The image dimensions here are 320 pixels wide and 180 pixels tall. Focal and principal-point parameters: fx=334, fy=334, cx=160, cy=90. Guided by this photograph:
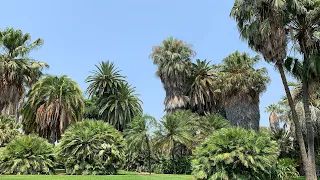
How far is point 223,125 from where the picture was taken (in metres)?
27.5

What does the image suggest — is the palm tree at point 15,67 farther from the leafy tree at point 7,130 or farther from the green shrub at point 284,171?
the green shrub at point 284,171

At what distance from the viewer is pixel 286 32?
17797 mm

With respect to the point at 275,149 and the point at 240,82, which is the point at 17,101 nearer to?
the point at 240,82

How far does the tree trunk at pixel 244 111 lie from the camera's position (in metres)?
28.0

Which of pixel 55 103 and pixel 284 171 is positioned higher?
pixel 55 103

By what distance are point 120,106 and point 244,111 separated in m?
14.5

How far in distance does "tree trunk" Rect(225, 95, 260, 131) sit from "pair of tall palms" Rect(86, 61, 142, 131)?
12.0 m

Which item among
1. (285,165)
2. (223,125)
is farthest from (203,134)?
(285,165)

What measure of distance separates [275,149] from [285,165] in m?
2.53

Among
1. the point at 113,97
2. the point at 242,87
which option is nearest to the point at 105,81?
the point at 113,97

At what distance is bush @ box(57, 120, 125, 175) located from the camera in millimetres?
20625

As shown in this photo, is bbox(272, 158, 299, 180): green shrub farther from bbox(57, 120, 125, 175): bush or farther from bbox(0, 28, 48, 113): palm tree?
bbox(0, 28, 48, 113): palm tree

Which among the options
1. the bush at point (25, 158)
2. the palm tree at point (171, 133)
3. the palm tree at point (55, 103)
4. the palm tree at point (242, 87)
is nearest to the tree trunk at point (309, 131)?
the palm tree at point (242, 87)

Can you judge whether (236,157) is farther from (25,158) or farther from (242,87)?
(242,87)
